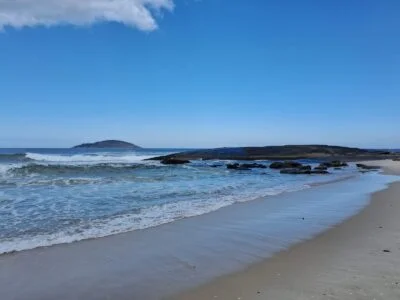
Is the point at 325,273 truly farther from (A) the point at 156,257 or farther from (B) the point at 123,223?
(B) the point at 123,223

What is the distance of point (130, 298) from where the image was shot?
17.9ft

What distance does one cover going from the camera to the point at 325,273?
20.8 ft

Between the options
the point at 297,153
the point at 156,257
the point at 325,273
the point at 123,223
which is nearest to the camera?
the point at 325,273

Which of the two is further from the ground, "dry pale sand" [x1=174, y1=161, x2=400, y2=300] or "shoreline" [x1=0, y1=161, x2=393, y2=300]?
"dry pale sand" [x1=174, y1=161, x2=400, y2=300]

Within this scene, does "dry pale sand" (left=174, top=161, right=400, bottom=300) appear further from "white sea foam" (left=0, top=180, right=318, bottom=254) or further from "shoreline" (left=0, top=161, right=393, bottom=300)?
"white sea foam" (left=0, top=180, right=318, bottom=254)

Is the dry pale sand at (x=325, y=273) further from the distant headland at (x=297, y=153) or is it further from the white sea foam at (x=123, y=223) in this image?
the distant headland at (x=297, y=153)

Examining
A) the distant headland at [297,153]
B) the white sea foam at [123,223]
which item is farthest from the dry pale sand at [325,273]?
the distant headland at [297,153]

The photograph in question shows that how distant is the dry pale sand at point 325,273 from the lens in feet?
17.8

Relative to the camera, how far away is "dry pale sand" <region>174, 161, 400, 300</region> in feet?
17.8

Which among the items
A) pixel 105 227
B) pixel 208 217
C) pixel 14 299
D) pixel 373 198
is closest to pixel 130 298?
pixel 14 299

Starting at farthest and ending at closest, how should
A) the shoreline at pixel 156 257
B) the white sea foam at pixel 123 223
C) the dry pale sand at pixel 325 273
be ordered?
1. the white sea foam at pixel 123 223
2. the shoreline at pixel 156 257
3. the dry pale sand at pixel 325 273

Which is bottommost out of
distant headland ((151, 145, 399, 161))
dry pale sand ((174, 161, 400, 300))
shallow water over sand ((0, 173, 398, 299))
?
shallow water over sand ((0, 173, 398, 299))

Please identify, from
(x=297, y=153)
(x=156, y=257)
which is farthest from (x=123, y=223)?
(x=297, y=153)

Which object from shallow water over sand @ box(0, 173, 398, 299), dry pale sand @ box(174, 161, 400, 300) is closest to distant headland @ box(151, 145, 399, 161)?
shallow water over sand @ box(0, 173, 398, 299)
